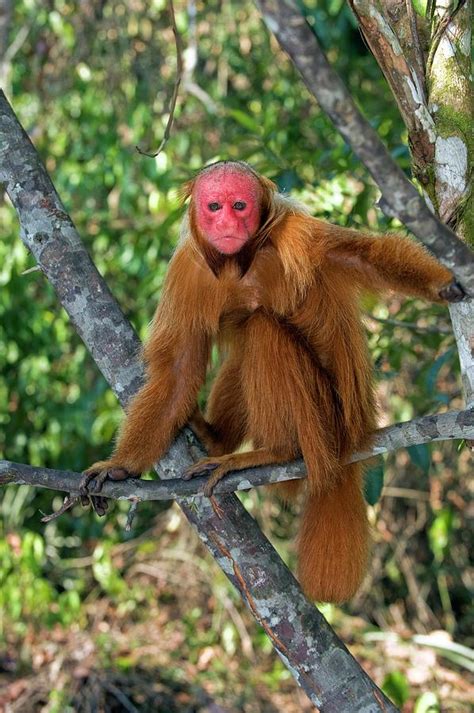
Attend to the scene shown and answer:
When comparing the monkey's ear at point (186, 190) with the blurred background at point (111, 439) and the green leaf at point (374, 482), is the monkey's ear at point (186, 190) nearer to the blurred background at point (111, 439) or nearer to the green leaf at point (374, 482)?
the green leaf at point (374, 482)

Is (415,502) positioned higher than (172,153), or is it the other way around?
(172,153)

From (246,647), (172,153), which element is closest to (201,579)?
(246,647)

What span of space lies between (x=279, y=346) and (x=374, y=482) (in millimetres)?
811

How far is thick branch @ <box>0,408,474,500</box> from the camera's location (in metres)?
2.62

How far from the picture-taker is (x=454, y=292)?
258 centimetres

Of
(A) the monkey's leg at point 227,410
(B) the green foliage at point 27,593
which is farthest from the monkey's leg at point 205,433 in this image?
(B) the green foliage at point 27,593

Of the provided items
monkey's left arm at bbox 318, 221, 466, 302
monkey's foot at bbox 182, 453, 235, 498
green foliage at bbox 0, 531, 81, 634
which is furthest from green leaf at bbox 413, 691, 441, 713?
green foliage at bbox 0, 531, 81, 634

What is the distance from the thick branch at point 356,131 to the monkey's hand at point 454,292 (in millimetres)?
384

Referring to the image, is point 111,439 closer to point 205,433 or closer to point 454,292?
point 205,433

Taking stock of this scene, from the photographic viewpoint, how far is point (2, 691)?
591cm

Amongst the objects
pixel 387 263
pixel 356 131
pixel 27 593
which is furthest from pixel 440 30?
pixel 27 593

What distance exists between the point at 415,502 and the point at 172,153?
11.0 ft

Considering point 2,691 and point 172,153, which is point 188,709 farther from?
point 172,153

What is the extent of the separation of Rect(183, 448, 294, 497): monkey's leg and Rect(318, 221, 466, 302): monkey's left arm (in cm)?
71
